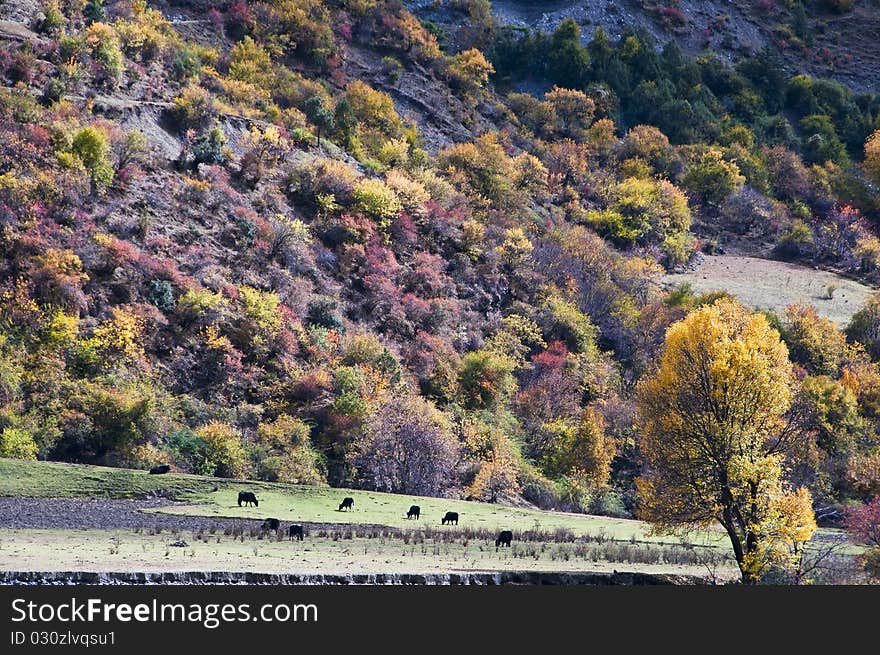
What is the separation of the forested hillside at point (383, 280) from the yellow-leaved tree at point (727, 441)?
0.35ft

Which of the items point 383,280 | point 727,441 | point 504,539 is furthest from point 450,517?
point 383,280

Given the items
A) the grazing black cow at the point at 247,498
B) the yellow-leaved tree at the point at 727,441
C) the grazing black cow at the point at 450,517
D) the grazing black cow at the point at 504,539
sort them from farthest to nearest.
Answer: the grazing black cow at the point at 450,517 < the grazing black cow at the point at 247,498 < the grazing black cow at the point at 504,539 < the yellow-leaved tree at the point at 727,441

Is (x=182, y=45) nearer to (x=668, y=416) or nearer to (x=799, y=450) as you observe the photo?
(x=799, y=450)

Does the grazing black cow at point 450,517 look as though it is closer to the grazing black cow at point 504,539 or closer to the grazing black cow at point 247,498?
the grazing black cow at point 504,539

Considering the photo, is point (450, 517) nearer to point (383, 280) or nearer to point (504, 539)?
point (504, 539)

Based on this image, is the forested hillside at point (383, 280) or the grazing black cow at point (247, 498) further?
the forested hillside at point (383, 280)

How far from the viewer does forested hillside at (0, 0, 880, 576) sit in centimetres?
5469

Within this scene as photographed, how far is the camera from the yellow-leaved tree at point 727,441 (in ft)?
120

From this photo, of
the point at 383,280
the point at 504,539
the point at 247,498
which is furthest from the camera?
the point at 383,280

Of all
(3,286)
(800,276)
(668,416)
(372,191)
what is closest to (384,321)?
(372,191)

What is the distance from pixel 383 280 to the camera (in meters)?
79.3

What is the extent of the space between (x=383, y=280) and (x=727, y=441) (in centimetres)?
4418

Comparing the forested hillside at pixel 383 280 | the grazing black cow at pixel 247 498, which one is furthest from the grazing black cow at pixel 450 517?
the forested hillside at pixel 383 280

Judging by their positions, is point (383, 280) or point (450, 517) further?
point (383, 280)
